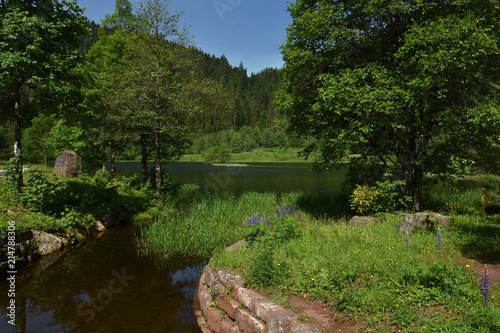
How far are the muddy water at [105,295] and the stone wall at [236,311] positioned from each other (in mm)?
563

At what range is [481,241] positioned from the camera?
672 cm

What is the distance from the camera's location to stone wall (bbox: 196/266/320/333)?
14.9 feet

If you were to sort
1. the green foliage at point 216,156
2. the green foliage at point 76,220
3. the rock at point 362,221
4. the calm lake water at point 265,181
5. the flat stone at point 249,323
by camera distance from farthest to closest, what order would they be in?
the green foliage at point 216,156
the calm lake water at point 265,181
the green foliage at point 76,220
the rock at point 362,221
the flat stone at point 249,323

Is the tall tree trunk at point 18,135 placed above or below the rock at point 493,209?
above

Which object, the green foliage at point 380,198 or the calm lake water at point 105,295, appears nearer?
the calm lake water at point 105,295

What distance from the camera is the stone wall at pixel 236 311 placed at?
4.55 m

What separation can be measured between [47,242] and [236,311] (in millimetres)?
8975

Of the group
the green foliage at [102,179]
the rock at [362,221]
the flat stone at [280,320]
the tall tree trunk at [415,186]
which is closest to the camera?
the flat stone at [280,320]

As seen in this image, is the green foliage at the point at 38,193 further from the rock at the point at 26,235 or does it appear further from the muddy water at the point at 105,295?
the muddy water at the point at 105,295

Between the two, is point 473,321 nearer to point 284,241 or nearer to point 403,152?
point 284,241

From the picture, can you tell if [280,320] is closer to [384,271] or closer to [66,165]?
[384,271]

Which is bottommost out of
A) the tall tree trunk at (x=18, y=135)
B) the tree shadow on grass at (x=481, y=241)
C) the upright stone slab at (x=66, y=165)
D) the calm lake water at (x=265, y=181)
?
the calm lake water at (x=265, y=181)

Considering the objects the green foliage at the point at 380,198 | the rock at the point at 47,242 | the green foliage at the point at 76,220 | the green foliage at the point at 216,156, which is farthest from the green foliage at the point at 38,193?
the green foliage at the point at 216,156

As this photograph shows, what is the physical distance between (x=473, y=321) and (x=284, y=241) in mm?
4365
